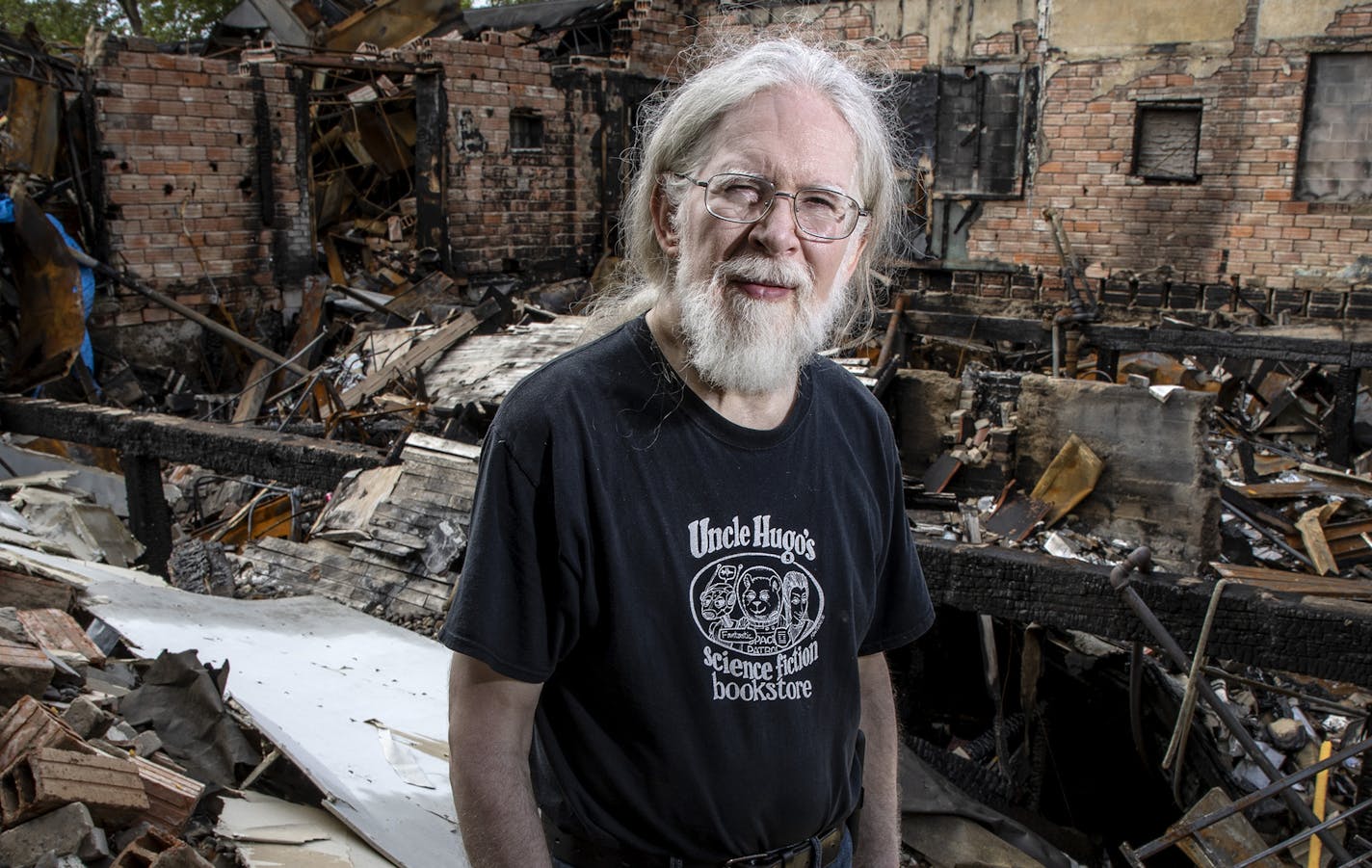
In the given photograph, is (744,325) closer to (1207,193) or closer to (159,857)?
(159,857)

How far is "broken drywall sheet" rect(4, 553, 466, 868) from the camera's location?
312 centimetres

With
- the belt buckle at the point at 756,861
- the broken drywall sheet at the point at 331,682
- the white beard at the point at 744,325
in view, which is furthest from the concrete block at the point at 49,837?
the white beard at the point at 744,325

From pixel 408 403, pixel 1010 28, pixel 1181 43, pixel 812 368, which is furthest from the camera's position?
pixel 1010 28

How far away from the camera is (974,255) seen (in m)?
14.9

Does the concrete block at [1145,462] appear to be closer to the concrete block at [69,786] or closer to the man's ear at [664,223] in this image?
the man's ear at [664,223]

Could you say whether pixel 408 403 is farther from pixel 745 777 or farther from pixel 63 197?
pixel 745 777

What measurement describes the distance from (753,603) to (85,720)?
229 centimetres

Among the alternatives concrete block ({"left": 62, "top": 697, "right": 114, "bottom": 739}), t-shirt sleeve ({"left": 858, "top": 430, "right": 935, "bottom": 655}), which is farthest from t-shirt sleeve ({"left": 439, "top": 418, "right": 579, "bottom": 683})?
concrete block ({"left": 62, "top": 697, "right": 114, "bottom": 739})

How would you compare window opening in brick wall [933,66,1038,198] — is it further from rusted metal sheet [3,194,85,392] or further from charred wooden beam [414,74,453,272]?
rusted metal sheet [3,194,85,392]

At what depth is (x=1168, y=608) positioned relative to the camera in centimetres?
Result: 419

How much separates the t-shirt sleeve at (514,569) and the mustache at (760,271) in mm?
432

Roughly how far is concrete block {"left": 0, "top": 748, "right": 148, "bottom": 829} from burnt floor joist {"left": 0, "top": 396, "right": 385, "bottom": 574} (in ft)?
9.20

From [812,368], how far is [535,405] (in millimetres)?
578

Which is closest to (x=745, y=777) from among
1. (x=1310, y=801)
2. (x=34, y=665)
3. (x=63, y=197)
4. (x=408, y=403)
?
(x=34, y=665)
